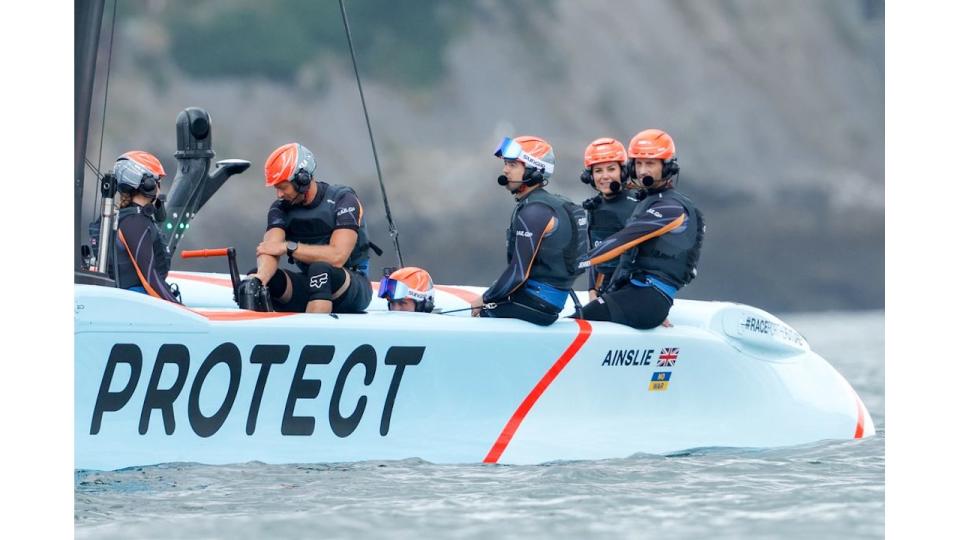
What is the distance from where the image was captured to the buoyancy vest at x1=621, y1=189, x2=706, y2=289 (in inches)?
292

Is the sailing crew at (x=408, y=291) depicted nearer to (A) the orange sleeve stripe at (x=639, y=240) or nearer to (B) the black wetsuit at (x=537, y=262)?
(B) the black wetsuit at (x=537, y=262)

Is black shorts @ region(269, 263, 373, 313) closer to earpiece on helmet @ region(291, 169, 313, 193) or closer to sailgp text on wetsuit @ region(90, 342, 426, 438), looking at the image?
earpiece on helmet @ region(291, 169, 313, 193)

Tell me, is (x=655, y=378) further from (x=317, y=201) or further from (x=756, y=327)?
(x=317, y=201)

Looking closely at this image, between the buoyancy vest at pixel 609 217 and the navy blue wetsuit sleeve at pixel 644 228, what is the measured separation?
42.4 inches

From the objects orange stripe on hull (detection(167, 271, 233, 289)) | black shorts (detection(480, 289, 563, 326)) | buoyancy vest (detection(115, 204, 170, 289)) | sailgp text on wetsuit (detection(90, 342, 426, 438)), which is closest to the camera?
sailgp text on wetsuit (detection(90, 342, 426, 438))

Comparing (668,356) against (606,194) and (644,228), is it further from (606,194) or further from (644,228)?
Result: (606,194)

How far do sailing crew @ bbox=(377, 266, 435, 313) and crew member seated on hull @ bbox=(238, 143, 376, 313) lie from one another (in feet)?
0.69

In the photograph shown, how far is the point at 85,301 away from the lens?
582 centimetres

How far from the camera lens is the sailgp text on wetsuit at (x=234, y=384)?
19.5 feet

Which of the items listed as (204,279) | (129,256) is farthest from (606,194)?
(129,256)

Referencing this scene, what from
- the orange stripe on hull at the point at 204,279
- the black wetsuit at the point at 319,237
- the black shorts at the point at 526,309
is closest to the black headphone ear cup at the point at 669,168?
the black shorts at the point at 526,309

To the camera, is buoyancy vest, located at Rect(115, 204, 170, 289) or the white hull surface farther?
buoyancy vest, located at Rect(115, 204, 170, 289)

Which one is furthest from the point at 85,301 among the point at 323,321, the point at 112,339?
the point at 323,321

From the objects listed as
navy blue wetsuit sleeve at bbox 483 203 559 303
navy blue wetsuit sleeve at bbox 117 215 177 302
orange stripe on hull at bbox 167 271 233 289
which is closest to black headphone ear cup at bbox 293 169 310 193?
navy blue wetsuit sleeve at bbox 117 215 177 302
